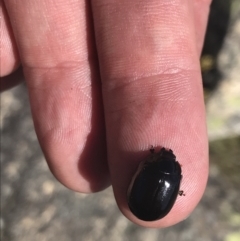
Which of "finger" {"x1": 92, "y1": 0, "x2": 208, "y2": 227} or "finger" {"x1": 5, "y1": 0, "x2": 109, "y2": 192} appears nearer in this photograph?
"finger" {"x1": 92, "y1": 0, "x2": 208, "y2": 227}

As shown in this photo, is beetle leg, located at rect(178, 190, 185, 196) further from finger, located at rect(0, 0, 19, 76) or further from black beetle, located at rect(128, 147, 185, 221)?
finger, located at rect(0, 0, 19, 76)

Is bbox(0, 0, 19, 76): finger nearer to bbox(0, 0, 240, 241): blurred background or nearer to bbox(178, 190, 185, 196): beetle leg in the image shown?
bbox(0, 0, 240, 241): blurred background

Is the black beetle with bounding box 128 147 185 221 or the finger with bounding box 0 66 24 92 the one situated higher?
the black beetle with bounding box 128 147 185 221

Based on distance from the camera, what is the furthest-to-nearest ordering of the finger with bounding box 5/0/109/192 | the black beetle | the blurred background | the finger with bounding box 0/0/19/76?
the blurred background → the finger with bounding box 0/0/19/76 → the finger with bounding box 5/0/109/192 → the black beetle

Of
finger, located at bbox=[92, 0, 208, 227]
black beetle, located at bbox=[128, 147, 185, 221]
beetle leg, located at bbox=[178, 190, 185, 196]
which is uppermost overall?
finger, located at bbox=[92, 0, 208, 227]

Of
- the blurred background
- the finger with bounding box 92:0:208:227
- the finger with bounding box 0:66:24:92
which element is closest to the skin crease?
the finger with bounding box 92:0:208:227

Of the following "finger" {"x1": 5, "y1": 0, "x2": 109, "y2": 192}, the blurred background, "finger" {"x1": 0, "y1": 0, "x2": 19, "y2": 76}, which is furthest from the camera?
the blurred background

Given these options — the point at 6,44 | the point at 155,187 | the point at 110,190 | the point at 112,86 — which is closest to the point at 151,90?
the point at 112,86

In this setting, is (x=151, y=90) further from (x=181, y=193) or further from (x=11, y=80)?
(x=11, y=80)
